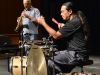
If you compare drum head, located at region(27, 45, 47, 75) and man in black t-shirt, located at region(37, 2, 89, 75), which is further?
man in black t-shirt, located at region(37, 2, 89, 75)

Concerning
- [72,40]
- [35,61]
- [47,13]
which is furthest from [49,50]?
[47,13]

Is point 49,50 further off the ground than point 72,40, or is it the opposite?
point 72,40

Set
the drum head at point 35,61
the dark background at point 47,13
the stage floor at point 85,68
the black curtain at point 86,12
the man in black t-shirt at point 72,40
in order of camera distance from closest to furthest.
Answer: the drum head at point 35,61
the man in black t-shirt at point 72,40
the stage floor at point 85,68
the dark background at point 47,13
the black curtain at point 86,12

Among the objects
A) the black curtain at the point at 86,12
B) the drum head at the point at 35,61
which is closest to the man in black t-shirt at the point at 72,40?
the drum head at the point at 35,61

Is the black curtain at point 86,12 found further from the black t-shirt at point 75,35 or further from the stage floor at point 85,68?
the black t-shirt at point 75,35

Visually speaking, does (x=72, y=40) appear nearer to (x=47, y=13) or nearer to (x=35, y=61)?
(x=35, y=61)

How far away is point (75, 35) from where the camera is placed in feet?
13.9

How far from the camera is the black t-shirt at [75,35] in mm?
4177

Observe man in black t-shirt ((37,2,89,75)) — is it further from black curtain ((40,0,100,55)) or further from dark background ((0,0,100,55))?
black curtain ((40,0,100,55))

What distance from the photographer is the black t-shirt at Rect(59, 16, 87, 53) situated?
418 centimetres

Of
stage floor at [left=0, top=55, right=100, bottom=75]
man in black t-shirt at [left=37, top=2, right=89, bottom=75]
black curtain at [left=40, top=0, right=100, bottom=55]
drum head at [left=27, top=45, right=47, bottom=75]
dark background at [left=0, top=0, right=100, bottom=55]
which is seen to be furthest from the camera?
black curtain at [left=40, top=0, right=100, bottom=55]

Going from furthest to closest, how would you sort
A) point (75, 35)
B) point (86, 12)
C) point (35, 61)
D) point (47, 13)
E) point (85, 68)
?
point (86, 12) → point (47, 13) → point (85, 68) → point (75, 35) → point (35, 61)

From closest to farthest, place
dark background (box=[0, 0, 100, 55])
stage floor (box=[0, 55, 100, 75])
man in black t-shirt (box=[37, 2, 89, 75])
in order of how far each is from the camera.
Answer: man in black t-shirt (box=[37, 2, 89, 75]) < stage floor (box=[0, 55, 100, 75]) < dark background (box=[0, 0, 100, 55])

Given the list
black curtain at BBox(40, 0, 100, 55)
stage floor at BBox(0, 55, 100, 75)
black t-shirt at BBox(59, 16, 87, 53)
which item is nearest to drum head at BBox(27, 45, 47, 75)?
black t-shirt at BBox(59, 16, 87, 53)
